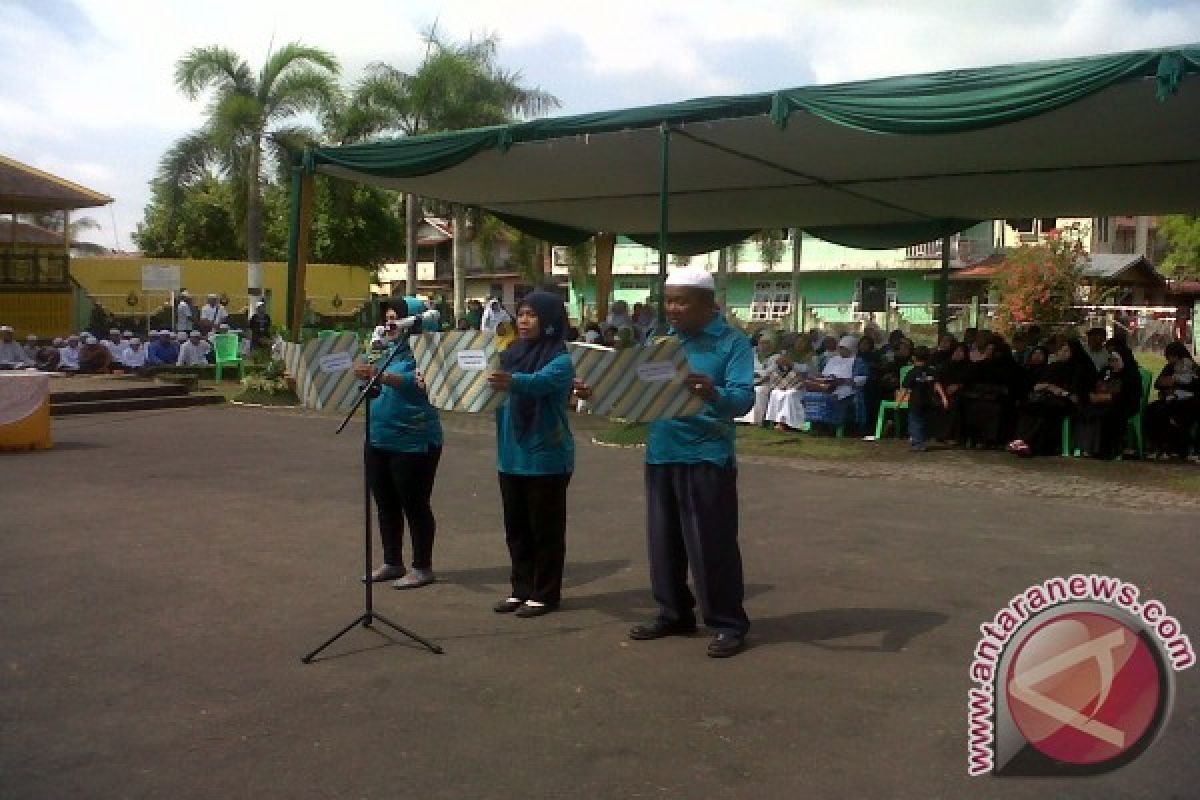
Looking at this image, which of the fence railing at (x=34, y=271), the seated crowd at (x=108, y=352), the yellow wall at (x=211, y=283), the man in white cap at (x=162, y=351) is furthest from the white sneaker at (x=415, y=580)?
the yellow wall at (x=211, y=283)

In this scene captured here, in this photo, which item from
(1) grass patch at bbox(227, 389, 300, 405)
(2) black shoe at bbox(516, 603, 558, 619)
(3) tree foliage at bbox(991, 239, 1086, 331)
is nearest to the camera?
(2) black shoe at bbox(516, 603, 558, 619)

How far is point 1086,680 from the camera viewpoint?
237cm

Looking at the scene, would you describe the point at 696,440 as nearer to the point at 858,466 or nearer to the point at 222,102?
the point at 858,466

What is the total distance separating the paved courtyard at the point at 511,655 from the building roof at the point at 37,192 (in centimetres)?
1837

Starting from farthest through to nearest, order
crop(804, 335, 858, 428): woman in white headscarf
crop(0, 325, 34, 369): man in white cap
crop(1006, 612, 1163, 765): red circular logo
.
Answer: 1. crop(0, 325, 34, 369): man in white cap
2. crop(804, 335, 858, 428): woman in white headscarf
3. crop(1006, 612, 1163, 765): red circular logo

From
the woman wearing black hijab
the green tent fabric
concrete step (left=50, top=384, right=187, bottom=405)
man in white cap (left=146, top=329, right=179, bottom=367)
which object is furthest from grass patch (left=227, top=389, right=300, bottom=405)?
the woman wearing black hijab

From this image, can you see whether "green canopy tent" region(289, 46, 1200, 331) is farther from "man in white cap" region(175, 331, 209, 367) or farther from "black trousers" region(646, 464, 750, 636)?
"man in white cap" region(175, 331, 209, 367)

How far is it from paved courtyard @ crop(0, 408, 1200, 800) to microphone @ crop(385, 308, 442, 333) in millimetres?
1495

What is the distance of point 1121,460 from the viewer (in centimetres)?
1148

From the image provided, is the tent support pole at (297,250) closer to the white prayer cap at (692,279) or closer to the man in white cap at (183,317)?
the white prayer cap at (692,279)

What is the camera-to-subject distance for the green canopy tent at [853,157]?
8977mm

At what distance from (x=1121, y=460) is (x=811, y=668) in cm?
792

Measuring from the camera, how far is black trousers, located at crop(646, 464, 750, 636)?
16.9 feet

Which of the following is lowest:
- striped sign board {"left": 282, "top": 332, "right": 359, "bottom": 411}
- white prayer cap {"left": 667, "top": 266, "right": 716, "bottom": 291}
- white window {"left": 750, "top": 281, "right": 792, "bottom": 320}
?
striped sign board {"left": 282, "top": 332, "right": 359, "bottom": 411}
